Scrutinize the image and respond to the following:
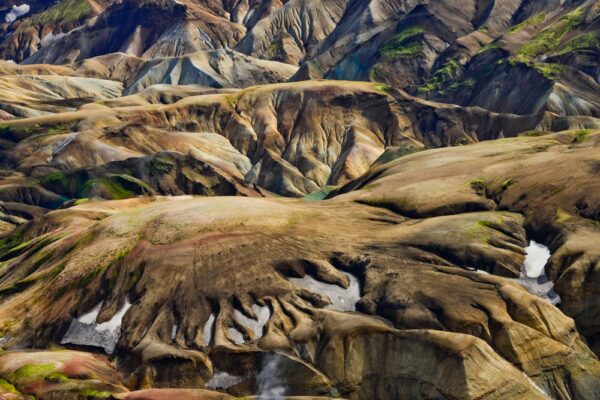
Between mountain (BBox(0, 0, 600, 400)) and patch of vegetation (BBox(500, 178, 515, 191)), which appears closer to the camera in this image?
mountain (BBox(0, 0, 600, 400))

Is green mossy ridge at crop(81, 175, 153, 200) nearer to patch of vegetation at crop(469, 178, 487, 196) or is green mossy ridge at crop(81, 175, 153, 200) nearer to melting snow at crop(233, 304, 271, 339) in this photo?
patch of vegetation at crop(469, 178, 487, 196)

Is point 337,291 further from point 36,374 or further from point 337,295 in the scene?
point 36,374

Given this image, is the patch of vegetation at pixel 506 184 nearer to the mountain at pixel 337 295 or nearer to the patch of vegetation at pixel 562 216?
the mountain at pixel 337 295

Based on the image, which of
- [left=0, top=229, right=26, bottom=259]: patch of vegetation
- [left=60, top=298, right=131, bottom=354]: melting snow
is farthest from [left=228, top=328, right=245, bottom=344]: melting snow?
[left=0, top=229, right=26, bottom=259]: patch of vegetation

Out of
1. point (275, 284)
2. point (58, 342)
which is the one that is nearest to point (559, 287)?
point (275, 284)

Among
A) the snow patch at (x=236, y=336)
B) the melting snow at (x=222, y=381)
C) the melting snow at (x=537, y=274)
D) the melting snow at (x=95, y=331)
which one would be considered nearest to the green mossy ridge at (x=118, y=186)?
the melting snow at (x=95, y=331)

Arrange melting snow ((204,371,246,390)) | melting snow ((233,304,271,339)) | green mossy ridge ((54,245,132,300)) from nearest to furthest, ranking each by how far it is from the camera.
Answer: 1. melting snow ((204,371,246,390))
2. melting snow ((233,304,271,339))
3. green mossy ridge ((54,245,132,300))

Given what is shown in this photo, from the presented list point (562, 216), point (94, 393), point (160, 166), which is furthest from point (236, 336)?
point (160, 166)

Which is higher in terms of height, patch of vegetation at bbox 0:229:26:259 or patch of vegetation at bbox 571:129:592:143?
patch of vegetation at bbox 571:129:592:143
